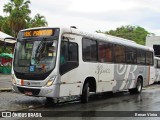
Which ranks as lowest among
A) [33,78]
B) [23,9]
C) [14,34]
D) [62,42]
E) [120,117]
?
[120,117]

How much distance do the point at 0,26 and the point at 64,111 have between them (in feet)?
134

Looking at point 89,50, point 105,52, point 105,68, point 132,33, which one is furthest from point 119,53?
point 132,33

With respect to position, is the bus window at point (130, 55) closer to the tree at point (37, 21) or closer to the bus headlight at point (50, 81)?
the bus headlight at point (50, 81)

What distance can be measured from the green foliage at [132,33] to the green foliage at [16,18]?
43.8 m

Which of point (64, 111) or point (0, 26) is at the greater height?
point (0, 26)

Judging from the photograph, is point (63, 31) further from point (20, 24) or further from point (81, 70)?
point (20, 24)

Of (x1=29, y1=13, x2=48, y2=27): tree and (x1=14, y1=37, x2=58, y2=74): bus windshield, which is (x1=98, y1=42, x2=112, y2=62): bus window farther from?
(x1=29, y1=13, x2=48, y2=27): tree

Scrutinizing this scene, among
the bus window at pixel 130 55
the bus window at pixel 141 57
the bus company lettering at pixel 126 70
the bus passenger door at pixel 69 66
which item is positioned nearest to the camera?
the bus passenger door at pixel 69 66

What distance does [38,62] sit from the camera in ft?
42.5

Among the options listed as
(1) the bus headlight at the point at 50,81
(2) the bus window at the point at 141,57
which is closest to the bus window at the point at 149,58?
(2) the bus window at the point at 141,57

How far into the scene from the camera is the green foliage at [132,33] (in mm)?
94250

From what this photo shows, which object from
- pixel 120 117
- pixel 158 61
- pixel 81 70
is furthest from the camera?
pixel 158 61

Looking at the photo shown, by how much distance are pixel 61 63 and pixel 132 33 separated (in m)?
87.4

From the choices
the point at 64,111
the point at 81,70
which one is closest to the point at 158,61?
the point at 81,70
